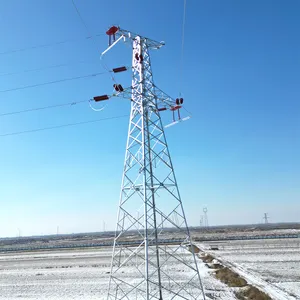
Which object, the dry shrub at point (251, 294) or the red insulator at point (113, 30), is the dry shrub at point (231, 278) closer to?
the dry shrub at point (251, 294)

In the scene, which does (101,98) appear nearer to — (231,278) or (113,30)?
(113,30)

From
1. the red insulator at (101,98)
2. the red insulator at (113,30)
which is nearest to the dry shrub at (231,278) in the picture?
the red insulator at (101,98)

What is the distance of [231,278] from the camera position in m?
24.5

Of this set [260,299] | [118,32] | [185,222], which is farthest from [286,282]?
[118,32]

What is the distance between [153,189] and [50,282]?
847 inches

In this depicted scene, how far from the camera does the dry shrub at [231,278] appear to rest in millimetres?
22658

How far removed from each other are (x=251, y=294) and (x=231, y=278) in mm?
5829

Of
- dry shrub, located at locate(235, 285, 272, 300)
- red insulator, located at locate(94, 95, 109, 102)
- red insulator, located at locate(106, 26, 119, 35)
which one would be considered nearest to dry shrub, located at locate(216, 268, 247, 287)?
dry shrub, located at locate(235, 285, 272, 300)

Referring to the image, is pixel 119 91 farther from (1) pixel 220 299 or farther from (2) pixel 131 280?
(2) pixel 131 280

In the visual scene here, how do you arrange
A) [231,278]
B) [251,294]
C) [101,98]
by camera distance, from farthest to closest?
[231,278]
[251,294]
[101,98]

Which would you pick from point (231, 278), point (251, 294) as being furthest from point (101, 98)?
point (231, 278)

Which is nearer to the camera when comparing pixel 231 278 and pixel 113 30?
pixel 113 30

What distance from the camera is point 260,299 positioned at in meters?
17.5

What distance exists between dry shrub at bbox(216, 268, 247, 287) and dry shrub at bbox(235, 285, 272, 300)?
173 cm
